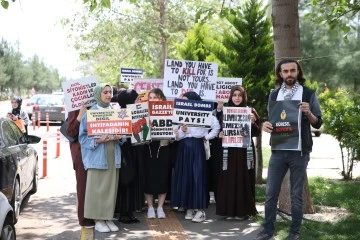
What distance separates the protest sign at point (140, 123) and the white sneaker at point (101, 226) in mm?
1173

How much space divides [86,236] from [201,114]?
2.37m

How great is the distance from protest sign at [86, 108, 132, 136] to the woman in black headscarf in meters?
0.64

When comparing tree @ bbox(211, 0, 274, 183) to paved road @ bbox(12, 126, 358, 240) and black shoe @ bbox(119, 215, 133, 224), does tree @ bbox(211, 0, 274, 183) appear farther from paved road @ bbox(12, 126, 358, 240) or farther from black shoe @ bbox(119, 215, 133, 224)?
black shoe @ bbox(119, 215, 133, 224)

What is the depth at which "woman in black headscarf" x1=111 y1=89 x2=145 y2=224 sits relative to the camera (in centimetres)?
719

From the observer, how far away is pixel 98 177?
671 cm

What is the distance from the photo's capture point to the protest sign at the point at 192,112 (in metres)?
7.60

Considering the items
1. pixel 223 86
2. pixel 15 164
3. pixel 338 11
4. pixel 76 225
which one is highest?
pixel 338 11

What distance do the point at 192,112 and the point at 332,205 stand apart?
3138 millimetres

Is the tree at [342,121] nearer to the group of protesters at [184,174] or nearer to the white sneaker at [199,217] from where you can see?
the group of protesters at [184,174]

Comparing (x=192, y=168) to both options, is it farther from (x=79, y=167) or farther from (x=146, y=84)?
(x=146, y=84)

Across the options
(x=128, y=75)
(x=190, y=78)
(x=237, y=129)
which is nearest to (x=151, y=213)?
(x=237, y=129)

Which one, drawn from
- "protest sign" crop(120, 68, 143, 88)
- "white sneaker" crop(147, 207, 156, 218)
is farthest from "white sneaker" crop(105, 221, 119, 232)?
"protest sign" crop(120, 68, 143, 88)

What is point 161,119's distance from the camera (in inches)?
299

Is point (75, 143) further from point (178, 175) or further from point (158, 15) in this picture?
point (158, 15)
